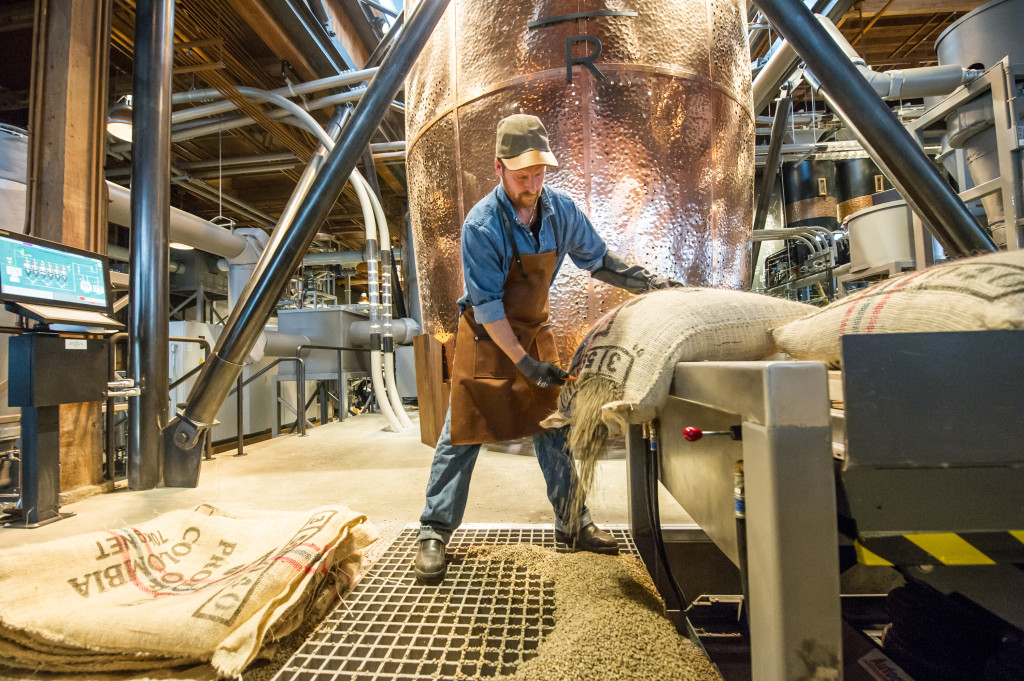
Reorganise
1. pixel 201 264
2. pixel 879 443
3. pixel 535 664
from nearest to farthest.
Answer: pixel 879 443
pixel 535 664
pixel 201 264

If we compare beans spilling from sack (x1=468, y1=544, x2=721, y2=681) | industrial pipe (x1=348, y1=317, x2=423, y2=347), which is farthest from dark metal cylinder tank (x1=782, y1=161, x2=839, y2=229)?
beans spilling from sack (x1=468, y1=544, x2=721, y2=681)

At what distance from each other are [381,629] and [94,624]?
24.8 inches

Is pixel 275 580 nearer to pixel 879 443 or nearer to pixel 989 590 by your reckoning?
pixel 879 443

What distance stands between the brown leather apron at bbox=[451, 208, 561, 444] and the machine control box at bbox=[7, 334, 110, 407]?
6.79 feet

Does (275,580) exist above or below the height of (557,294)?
below

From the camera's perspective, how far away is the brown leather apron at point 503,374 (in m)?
1.56

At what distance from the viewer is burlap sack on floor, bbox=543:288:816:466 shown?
0.89m

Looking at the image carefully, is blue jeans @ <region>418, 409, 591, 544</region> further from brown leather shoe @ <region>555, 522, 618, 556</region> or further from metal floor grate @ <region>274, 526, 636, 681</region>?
metal floor grate @ <region>274, 526, 636, 681</region>

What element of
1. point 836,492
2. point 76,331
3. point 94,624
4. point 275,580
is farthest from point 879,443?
point 76,331

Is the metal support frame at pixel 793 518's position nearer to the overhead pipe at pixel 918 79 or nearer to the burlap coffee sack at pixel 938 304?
the burlap coffee sack at pixel 938 304

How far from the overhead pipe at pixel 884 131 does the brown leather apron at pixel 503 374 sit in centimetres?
160

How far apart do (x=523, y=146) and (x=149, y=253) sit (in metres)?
2.54

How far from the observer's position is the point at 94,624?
1079 mm

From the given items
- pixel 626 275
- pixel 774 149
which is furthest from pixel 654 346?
pixel 774 149
